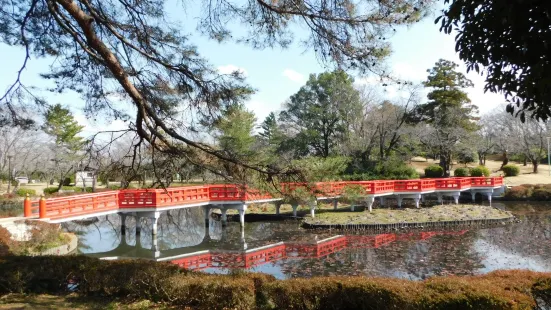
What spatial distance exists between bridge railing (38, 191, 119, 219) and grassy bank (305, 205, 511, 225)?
9.02 metres

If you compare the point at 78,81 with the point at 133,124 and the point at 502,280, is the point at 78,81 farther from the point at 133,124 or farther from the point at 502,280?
the point at 502,280

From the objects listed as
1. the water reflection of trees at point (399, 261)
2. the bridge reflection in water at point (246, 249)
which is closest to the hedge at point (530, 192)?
the bridge reflection in water at point (246, 249)

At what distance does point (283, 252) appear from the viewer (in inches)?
584

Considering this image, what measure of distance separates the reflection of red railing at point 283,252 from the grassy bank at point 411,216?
2300 millimetres

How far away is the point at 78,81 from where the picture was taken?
774cm

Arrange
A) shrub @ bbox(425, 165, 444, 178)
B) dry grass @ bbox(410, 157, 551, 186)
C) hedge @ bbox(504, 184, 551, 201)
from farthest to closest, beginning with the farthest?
shrub @ bbox(425, 165, 444, 178)
dry grass @ bbox(410, 157, 551, 186)
hedge @ bbox(504, 184, 551, 201)

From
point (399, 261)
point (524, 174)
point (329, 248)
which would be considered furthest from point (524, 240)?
point (524, 174)

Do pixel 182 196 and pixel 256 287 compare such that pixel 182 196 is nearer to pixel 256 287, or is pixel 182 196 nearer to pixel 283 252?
→ pixel 283 252

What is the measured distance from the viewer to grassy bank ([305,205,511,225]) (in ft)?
65.8

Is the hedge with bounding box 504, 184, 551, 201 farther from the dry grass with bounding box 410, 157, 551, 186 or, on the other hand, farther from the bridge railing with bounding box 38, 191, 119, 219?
the bridge railing with bounding box 38, 191, 119, 219

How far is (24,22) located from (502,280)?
8831 mm

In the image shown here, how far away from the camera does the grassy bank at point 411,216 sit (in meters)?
20.1

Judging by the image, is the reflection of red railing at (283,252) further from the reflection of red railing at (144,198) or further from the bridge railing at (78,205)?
the bridge railing at (78,205)

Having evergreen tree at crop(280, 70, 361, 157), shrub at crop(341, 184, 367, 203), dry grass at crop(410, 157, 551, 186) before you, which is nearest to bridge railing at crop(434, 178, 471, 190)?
shrub at crop(341, 184, 367, 203)
